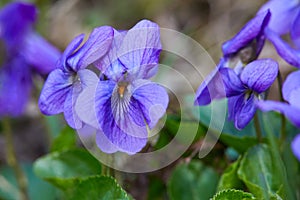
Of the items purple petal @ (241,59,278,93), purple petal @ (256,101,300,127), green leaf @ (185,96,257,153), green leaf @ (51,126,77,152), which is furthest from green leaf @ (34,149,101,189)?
purple petal @ (256,101,300,127)

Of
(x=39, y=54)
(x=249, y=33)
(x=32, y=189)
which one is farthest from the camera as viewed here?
(x=32, y=189)

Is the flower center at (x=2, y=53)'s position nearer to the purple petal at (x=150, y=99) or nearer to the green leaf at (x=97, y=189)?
the green leaf at (x=97, y=189)

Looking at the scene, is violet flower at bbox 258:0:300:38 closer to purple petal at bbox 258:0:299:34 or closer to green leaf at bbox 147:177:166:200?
purple petal at bbox 258:0:299:34

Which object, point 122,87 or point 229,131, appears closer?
point 122,87

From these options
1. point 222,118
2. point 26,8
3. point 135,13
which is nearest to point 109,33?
point 222,118

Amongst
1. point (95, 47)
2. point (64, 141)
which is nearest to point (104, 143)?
point (95, 47)

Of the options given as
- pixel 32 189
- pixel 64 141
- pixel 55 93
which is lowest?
pixel 32 189

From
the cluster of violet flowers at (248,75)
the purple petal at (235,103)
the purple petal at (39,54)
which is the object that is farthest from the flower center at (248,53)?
the purple petal at (39,54)

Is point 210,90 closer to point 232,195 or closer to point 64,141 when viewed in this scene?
point 232,195
